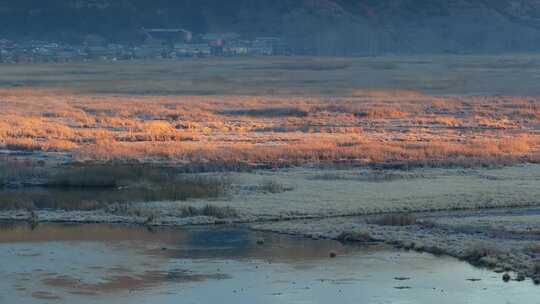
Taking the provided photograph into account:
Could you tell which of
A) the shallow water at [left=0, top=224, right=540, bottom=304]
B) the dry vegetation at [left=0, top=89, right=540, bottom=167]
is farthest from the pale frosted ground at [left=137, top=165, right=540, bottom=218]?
the shallow water at [left=0, top=224, right=540, bottom=304]

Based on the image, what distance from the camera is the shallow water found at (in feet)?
70.7

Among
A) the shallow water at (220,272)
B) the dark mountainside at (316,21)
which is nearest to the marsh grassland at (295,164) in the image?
the shallow water at (220,272)

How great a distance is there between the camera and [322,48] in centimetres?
15850

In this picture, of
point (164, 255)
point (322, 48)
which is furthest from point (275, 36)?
point (164, 255)

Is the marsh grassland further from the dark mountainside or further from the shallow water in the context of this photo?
the dark mountainside

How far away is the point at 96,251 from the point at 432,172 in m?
14.7

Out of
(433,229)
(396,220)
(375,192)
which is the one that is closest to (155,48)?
(375,192)

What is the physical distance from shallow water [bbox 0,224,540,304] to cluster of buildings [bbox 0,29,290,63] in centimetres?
10244

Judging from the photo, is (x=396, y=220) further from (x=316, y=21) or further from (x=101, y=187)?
(x=316, y=21)

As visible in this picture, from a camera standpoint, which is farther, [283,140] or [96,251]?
[283,140]

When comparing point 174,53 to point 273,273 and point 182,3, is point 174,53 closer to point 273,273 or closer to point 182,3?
→ point 182,3

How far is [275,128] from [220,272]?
28.4 m

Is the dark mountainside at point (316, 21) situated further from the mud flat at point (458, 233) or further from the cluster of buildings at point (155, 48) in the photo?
the mud flat at point (458, 233)

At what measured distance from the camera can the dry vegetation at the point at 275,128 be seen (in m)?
40.6
